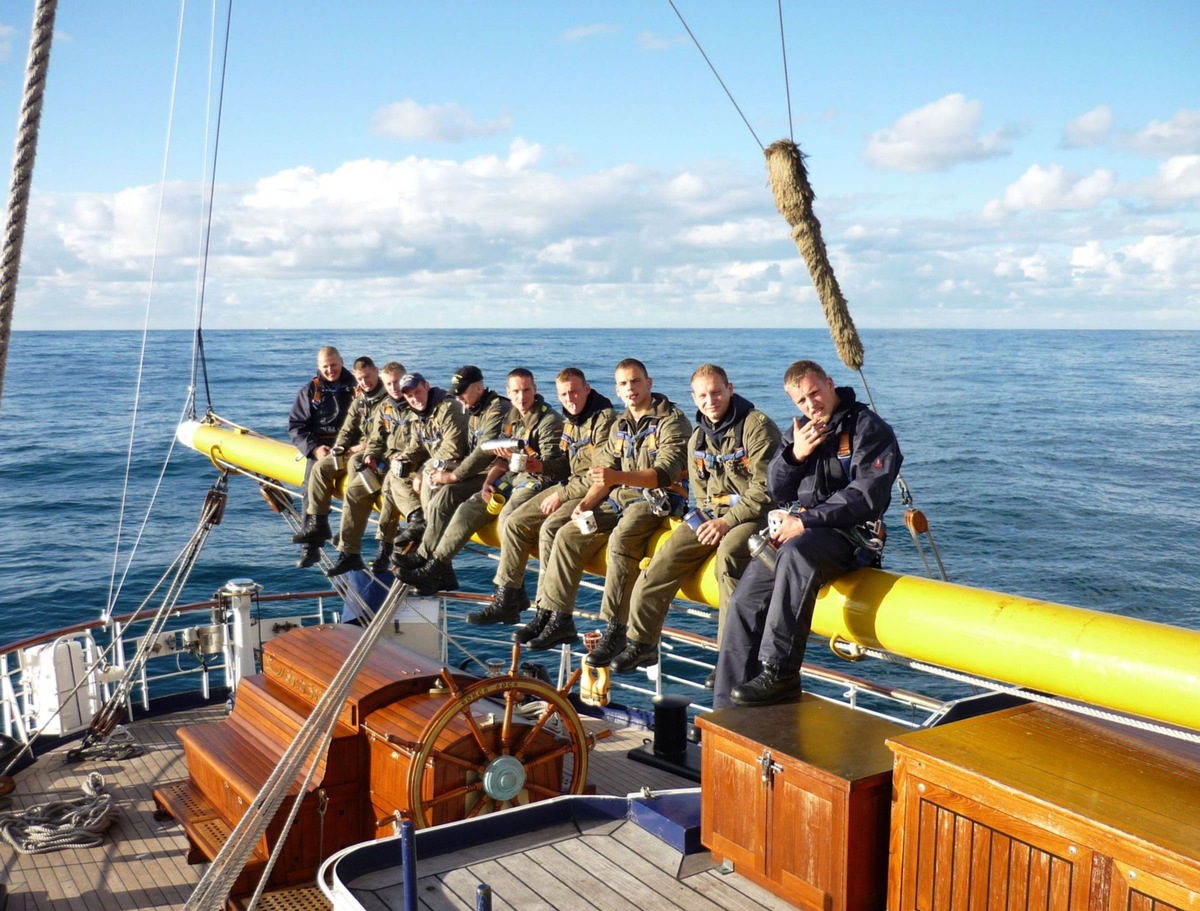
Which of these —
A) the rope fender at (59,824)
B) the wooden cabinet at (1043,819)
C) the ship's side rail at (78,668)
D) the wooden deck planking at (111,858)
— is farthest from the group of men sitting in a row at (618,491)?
the rope fender at (59,824)

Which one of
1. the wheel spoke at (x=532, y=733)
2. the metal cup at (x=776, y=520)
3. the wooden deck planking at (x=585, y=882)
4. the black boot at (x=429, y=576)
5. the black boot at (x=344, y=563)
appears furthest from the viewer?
the black boot at (x=344, y=563)

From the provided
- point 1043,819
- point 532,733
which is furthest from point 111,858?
point 1043,819

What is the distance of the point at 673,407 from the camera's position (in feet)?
24.2

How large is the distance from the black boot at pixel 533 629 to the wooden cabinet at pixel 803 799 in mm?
2304

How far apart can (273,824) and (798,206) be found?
525cm

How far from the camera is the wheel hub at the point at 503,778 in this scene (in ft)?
22.7

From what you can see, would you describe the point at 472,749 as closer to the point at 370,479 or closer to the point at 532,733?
the point at 532,733

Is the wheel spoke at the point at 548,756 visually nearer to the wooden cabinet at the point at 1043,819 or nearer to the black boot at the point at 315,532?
the wooden cabinet at the point at 1043,819

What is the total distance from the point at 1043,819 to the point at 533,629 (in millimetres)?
4131

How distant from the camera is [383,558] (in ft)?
33.8

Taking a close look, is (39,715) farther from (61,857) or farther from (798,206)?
(798,206)

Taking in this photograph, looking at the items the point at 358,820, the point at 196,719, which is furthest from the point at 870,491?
the point at 196,719

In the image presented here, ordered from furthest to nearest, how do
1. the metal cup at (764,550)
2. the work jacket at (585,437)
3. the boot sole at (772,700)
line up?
the work jacket at (585,437) < the metal cup at (764,550) < the boot sole at (772,700)

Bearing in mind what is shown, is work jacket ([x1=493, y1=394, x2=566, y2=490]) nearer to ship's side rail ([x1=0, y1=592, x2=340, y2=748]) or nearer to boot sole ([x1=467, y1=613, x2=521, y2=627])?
boot sole ([x1=467, y1=613, x2=521, y2=627])
